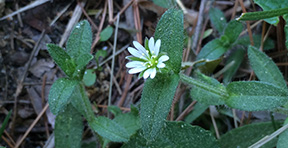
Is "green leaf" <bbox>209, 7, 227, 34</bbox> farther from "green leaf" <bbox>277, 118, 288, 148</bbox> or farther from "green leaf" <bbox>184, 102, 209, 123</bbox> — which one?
"green leaf" <bbox>277, 118, 288, 148</bbox>

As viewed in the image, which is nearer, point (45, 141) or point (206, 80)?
point (206, 80)

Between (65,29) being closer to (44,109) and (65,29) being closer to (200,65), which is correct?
(44,109)

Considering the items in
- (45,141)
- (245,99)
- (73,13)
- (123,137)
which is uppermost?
(73,13)

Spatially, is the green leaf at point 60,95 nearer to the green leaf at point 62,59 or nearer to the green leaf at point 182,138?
the green leaf at point 62,59

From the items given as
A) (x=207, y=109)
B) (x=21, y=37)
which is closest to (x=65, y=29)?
(x=21, y=37)

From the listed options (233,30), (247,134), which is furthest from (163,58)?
(233,30)

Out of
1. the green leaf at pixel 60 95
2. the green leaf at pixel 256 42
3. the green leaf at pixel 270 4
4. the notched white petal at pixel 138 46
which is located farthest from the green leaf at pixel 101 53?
the green leaf at pixel 270 4

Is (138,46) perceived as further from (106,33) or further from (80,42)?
(106,33)
